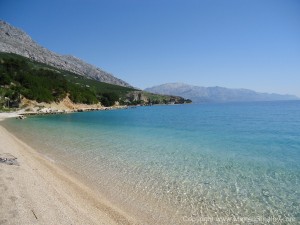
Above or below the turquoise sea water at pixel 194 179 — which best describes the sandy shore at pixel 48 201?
above

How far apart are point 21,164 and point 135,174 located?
7.12 meters

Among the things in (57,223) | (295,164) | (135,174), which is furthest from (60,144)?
(295,164)

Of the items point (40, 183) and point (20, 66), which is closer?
point (40, 183)

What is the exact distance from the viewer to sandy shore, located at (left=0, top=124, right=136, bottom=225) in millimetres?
9062

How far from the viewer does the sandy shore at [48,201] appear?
9.06 m

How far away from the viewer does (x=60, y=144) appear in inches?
1091

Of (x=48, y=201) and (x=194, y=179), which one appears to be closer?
(x=48, y=201)

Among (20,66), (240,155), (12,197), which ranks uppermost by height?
(20,66)

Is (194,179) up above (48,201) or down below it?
below

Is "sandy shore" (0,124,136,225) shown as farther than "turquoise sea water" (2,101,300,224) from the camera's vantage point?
No

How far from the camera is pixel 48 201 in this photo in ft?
34.8

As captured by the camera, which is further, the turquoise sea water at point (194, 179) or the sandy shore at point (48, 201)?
the turquoise sea water at point (194, 179)

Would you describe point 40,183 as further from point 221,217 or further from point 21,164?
point 221,217

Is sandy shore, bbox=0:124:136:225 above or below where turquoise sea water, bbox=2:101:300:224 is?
above
